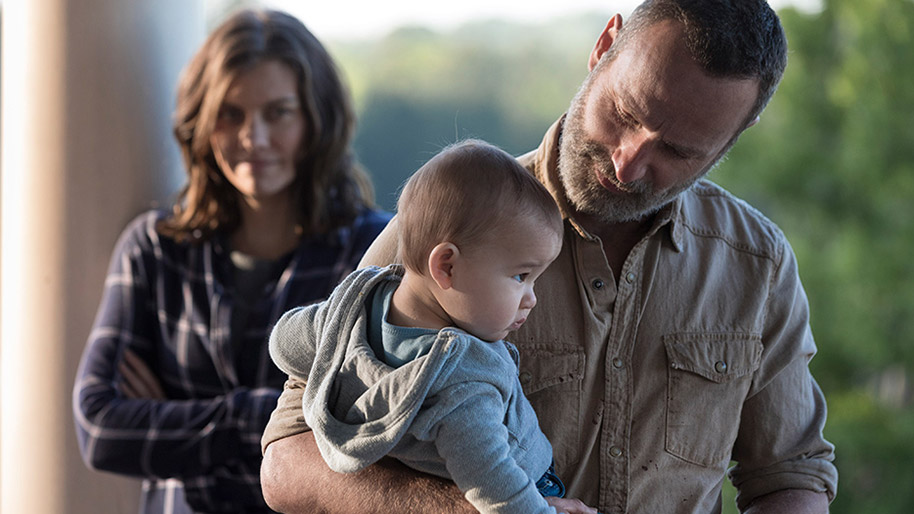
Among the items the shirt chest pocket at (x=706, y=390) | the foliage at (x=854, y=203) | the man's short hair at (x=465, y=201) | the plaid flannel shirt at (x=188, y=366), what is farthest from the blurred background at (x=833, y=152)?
the man's short hair at (x=465, y=201)

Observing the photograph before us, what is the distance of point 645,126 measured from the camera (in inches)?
63.2

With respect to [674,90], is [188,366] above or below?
below

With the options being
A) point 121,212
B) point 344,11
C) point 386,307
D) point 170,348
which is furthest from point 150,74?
point 344,11

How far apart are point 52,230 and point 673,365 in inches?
82.3

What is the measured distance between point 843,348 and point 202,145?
531cm

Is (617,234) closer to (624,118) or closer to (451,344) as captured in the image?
(624,118)

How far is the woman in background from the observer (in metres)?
2.44

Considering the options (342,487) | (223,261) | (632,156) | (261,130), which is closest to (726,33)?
(632,156)

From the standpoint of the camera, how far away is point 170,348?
262 centimetres

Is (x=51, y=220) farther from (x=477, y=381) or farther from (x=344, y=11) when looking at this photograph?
(x=344, y=11)

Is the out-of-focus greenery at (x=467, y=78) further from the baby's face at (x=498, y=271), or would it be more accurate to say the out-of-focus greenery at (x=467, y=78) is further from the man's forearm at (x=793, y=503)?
the baby's face at (x=498, y=271)

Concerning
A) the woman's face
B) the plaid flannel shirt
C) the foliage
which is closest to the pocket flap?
the plaid flannel shirt

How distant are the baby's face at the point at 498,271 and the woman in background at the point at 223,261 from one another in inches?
44.8

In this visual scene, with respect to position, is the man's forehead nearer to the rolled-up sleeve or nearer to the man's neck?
the man's neck
